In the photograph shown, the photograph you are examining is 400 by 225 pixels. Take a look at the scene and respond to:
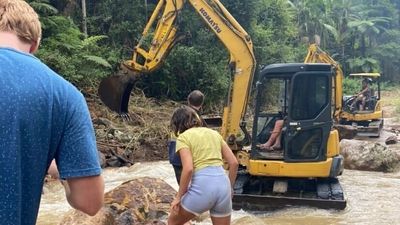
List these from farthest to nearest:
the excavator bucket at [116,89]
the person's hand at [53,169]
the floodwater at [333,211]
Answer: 1. the excavator bucket at [116,89]
2. the floodwater at [333,211]
3. the person's hand at [53,169]

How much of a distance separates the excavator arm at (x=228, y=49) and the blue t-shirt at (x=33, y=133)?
7599mm

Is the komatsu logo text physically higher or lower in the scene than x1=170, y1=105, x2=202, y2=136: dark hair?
higher

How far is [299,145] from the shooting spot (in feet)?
28.1

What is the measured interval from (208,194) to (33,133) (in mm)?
3075

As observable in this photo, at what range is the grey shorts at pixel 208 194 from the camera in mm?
4559

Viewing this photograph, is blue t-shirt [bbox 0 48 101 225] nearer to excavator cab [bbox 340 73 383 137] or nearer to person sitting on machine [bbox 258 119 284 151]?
person sitting on machine [bbox 258 119 284 151]

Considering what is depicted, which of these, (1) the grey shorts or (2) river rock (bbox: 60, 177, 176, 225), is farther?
(2) river rock (bbox: 60, 177, 176, 225)

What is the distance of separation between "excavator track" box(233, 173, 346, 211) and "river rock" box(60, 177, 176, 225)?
5.69 ft

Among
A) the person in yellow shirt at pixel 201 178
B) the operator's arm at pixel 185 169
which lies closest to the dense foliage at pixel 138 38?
the person in yellow shirt at pixel 201 178

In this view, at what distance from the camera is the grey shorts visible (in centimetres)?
456

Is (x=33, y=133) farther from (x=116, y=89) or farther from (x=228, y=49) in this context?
(x=116, y=89)

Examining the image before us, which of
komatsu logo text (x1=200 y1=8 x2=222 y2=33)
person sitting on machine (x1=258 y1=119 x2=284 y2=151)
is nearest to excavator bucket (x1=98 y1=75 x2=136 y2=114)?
komatsu logo text (x1=200 y1=8 x2=222 y2=33)

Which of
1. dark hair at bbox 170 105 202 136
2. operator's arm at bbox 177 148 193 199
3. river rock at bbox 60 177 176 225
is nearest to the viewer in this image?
operator's arm at bbox 177 148 193 199

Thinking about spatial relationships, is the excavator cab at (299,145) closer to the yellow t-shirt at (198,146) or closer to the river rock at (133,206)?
the river rock at (133,206)
